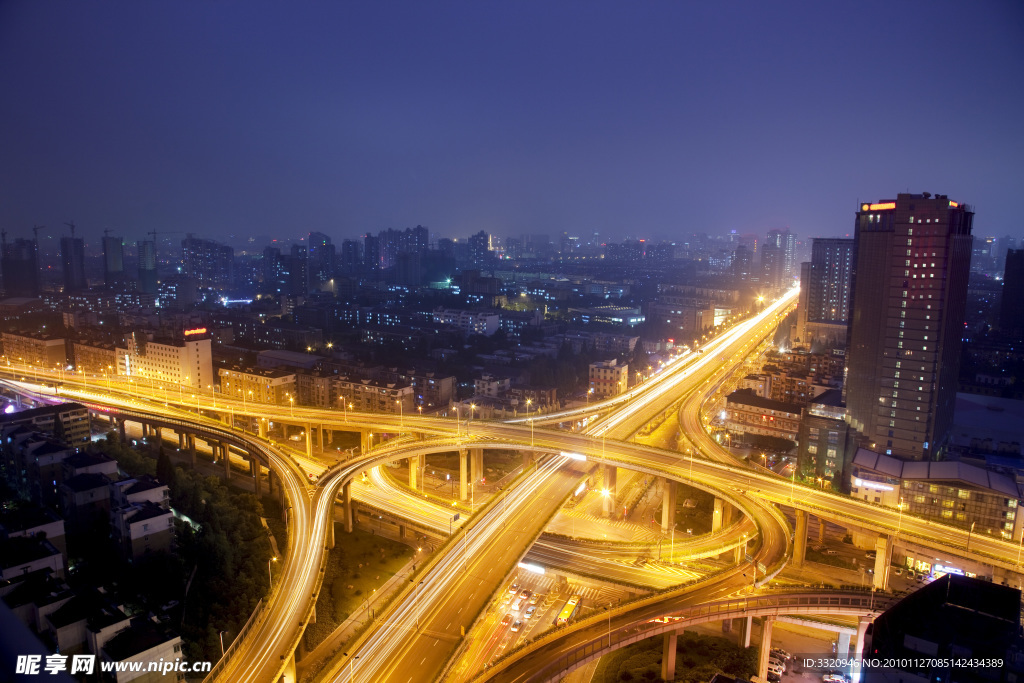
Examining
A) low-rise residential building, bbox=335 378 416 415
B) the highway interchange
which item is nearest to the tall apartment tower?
the highway interchange

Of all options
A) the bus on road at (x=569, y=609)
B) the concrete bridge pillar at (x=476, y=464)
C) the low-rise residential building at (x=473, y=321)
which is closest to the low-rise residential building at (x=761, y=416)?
the concrete bridge pillar at (x=476, y=464)

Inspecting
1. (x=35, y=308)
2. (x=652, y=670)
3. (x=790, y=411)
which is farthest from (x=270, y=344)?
(x=652, y=670)

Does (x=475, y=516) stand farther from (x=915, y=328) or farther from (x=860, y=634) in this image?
(x=915, y=328)

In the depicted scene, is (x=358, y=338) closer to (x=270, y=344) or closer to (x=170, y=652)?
(x=270, y=344)

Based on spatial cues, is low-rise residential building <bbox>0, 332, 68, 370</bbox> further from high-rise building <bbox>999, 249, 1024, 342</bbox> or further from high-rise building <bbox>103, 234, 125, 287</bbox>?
high-rise building <bbox>999, 249, 1024, 342</bbox>

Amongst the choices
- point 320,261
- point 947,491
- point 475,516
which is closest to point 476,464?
point 475,516

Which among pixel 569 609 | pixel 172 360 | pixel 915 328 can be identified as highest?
pixel 915 328

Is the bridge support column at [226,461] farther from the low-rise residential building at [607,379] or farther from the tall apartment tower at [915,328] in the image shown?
the tall apartment tower at [915,328]
